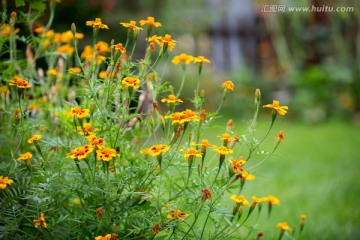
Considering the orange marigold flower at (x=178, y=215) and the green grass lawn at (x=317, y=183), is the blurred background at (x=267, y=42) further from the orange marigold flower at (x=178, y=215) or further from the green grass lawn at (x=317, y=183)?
the orange marigold flower at (x=178, y=215)

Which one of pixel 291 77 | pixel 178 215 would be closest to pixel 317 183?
pixel 178 215

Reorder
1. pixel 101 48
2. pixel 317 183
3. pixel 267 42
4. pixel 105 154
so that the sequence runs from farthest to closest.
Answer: pixel 267 42, pixel 317 183, pixel 101 48, pixel 105 154

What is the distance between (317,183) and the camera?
3488 mm

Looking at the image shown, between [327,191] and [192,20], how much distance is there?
4.06 metres

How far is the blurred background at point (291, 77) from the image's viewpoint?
3.18 metres

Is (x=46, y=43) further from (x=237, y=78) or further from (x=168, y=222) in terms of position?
(x=237, y=78)

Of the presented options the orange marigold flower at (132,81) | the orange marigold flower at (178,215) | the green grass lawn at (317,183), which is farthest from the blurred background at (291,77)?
the orange marigold flower at (132,81)

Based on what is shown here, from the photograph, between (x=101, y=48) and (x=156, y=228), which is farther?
(x=101, y=48)

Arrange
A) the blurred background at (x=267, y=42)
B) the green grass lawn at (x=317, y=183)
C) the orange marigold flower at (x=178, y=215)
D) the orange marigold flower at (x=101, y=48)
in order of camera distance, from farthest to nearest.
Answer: the blurred background at (x=267, y=42)
the green grass lawn at (x=317, y=183)
the orange marigold flower at (x=101, y=48)
the orange marigold flower at (x=178, y=215)

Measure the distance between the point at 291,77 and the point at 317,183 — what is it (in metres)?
3.18

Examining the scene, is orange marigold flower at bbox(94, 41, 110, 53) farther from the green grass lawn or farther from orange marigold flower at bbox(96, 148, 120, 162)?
the green grass lawn

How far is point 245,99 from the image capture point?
6.19m

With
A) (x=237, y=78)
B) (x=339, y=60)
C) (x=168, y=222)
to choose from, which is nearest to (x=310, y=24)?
(x=339, y=60)

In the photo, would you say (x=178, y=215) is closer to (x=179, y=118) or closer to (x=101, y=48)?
(x=179, y=118)
